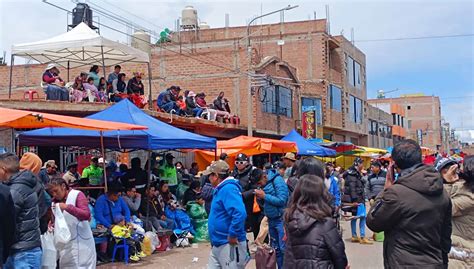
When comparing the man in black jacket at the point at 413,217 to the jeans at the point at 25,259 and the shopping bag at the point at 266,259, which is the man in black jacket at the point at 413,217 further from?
the jeans at the point at 25,259

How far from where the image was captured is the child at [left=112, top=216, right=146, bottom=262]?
969cm

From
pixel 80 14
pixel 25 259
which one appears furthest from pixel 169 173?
pixel 80 14

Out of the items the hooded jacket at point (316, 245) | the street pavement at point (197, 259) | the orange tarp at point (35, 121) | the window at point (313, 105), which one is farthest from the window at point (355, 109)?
the hooded jacket at point (316, 245)

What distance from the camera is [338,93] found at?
3947 cm

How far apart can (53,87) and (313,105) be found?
70.5 feet

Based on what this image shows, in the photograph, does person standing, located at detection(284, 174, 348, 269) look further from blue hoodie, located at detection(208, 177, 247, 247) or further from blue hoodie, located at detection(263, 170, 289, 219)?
blue hoodie, located at detection(263, 170, 289, 219)

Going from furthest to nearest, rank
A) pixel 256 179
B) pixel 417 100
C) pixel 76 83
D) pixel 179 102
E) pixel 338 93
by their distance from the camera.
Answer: pixel 417 100 → pixel 338 93 → pixel 179 102 → pixel 76 83 → pixel 256 179

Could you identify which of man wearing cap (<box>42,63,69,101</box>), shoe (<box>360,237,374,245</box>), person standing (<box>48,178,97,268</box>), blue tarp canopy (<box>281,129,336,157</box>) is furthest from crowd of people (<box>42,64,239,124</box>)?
person standing (<box>48,178,97,268</box>)

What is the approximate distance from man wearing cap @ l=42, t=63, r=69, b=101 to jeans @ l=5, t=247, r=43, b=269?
11.3 m

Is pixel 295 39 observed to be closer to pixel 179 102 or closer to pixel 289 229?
pixel 179 102

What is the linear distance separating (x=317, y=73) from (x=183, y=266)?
1140 inches

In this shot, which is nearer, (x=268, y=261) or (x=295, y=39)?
(x=268, y=261)

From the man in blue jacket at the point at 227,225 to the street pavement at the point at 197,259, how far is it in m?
3.60

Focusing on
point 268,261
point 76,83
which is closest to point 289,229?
point 268,261
